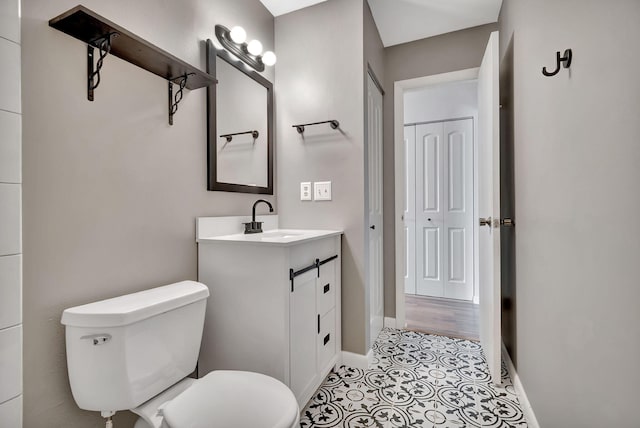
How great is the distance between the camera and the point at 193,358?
124cm

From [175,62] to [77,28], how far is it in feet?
1.04

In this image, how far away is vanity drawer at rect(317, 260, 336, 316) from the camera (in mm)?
1707

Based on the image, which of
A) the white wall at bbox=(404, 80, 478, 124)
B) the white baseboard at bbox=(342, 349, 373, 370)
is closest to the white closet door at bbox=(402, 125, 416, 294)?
the white wall at bbox=(404, 80, 478, 124)

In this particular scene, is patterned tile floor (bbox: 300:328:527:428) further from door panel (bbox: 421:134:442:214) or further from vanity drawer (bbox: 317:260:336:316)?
door panel (bbox: 421:134:442:214)

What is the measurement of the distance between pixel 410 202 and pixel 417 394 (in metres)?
2.29

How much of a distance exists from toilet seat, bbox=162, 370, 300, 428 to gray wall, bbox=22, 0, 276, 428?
0.41 metres

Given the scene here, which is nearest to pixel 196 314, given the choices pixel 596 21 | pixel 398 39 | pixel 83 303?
pixel 83 303

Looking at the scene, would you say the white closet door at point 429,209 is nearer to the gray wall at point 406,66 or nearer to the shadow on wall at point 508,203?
the gray wall at point 406,66

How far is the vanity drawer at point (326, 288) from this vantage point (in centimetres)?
171

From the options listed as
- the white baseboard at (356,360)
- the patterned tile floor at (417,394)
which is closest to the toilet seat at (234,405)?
the patterned tile floor at (417,394)

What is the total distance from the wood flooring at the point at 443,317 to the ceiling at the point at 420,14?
241 cm

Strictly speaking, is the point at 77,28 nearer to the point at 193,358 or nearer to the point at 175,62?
the point at 175,62

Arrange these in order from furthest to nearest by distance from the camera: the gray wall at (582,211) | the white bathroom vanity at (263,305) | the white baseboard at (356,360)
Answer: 1. the white baseboard at (356,360)
2. the white bathroom vanity at (263,305)
3. the gray wall at (582,211)

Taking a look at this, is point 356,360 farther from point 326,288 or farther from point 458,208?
point 458,208
